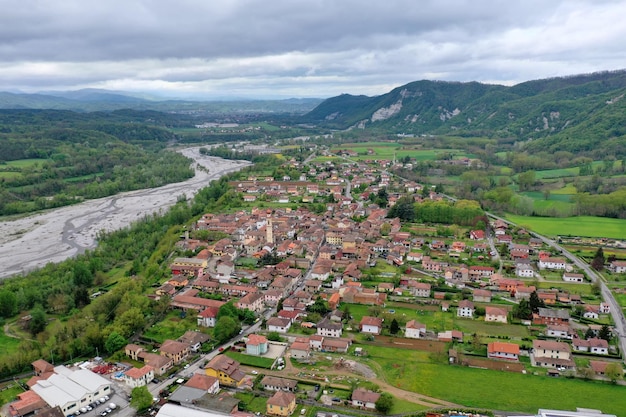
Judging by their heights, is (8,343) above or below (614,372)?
below

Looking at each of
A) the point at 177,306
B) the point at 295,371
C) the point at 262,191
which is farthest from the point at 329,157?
the point at 295,371

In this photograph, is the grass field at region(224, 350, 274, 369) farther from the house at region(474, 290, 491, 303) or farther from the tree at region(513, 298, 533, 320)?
the tree at region(513, 298, 533, 320)

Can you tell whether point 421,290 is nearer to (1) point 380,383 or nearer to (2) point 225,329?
(1) point 380,383

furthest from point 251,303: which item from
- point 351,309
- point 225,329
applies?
point 351,309

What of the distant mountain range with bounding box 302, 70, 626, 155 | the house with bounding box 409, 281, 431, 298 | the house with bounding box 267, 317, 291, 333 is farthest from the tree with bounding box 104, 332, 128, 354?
the distant mountain range with bounding box 302, 70, 626, 155

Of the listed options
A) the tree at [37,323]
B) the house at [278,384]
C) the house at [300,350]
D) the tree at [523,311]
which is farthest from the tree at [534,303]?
the tree at [37,323]

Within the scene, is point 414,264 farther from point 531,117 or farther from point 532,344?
point 531,117

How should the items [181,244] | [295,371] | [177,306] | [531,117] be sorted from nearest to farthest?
[295,371]
[177,306]
[181,244]
[531,117]
